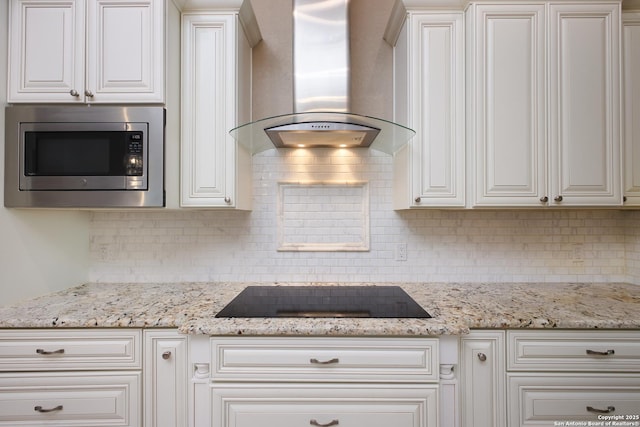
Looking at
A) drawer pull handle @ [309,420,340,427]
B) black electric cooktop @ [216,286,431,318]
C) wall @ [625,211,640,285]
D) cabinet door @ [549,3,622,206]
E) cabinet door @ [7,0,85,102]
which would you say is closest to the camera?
drawer pull handle @ [309,420,340,427]

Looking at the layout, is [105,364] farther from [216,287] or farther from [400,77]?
[400,77]

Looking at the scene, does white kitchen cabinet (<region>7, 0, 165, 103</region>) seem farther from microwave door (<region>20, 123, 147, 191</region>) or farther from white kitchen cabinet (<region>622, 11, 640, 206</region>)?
white kitchen cabinet (<region>622, 11, 640, 206</region>)

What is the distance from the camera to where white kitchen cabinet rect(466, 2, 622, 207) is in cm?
170

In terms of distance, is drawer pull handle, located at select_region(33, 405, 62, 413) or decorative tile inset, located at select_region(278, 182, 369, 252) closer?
drawer pull handle, located at select_region(33, 405, 62, 413)

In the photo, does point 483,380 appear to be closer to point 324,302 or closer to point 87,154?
point 324,302

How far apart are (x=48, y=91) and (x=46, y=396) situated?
1343mm

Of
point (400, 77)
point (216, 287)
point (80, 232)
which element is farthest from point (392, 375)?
point (80, 232)

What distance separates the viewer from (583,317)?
1.42 metres

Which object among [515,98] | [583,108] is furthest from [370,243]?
[583,108]

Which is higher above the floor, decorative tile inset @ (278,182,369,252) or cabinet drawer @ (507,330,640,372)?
decorative tile inset @ (278,182,369,252)

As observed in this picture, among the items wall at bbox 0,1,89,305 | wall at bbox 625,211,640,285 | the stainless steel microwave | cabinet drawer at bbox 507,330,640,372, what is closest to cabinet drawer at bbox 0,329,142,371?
wall at bbox 0,1,89,305

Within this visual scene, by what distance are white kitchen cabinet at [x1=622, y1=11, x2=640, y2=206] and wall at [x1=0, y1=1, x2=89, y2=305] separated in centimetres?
297

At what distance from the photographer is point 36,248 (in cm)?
171

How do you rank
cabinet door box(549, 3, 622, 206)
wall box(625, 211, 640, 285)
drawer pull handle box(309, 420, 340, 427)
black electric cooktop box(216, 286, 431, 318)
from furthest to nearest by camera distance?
wall box(625, 211, 640, 285) → cabinet door box(549, 3, 622, 206) → black electric cooktop box(216, 286, 431, 318) → drawer pull handle box(309, 420, 340, 427)
